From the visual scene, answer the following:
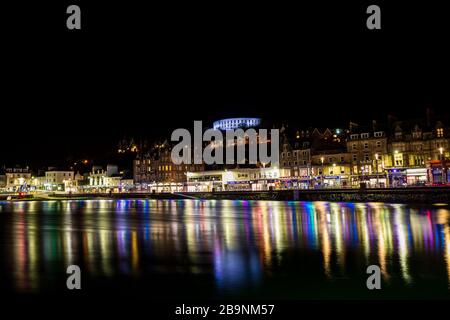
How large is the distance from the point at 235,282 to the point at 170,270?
3.82 meters

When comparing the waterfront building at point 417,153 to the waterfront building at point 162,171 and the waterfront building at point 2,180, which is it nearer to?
the waterfront building at point 162,171

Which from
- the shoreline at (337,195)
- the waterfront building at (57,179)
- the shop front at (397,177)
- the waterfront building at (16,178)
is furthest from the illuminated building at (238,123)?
the shop front at (397,177)

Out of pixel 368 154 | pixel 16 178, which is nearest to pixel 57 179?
pixel 16 178

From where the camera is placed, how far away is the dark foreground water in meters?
17.0

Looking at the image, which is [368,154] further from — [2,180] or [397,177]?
[2,180]

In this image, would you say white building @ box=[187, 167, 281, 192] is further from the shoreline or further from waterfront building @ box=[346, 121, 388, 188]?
waterfront building @ box=[346, 121, 388, 188]

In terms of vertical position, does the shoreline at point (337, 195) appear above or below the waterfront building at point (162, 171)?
below

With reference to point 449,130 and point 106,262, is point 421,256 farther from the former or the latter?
point 449,130

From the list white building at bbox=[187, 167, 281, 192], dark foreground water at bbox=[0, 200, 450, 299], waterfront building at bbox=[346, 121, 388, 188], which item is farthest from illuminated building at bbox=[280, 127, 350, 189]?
dark foreground water at bbox=[0, 200, 450, 299]

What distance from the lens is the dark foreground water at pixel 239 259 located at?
669 inches

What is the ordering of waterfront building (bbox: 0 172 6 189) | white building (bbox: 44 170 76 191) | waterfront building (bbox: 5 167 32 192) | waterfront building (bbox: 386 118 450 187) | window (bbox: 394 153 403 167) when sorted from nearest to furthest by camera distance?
waterfront building (bbox: 386 118 450 187), window (bbox: 394 153 403 167), white building (bbox: 44 170 76 191), waterfront building (bbox: 0 172 6 189), waterfront building (bbox: 5 167 32 192)

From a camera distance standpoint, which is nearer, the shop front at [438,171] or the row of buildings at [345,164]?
the shop front at [438,171]
